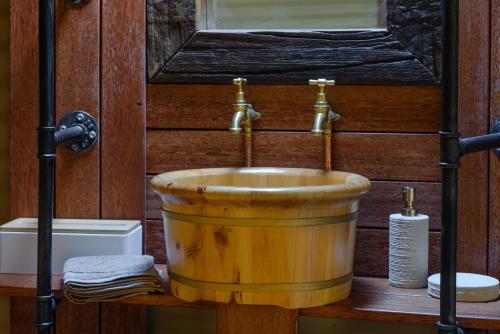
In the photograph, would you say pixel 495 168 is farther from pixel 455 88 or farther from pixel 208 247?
pixel 208 247

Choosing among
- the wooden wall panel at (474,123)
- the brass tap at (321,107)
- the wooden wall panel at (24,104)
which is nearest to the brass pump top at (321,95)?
the brass tap at (321,107)

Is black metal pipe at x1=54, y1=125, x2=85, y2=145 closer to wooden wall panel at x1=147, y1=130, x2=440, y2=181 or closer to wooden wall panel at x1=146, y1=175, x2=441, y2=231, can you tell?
Result: wooden wall panel at x1=147, y1=130, x2=440, y2=181

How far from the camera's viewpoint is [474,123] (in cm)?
138

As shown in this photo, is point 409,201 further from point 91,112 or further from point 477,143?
point 91,112

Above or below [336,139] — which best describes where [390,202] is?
below

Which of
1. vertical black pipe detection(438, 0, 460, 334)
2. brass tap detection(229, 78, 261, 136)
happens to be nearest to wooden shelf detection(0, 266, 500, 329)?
vertical black pipe detection(438, 0, 460, 334)

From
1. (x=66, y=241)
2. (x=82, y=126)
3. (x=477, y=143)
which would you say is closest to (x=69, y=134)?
(x=82, y=126)

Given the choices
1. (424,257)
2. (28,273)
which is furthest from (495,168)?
(28,273)

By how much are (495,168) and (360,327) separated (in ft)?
1.41

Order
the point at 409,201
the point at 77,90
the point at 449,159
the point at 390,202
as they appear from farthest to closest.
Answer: the point at 77,90
the point at 390,202
the point at 409,201
the point at 449,159

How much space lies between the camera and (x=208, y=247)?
114cm

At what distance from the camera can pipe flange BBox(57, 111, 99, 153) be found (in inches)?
59.9

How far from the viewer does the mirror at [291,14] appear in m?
1.47

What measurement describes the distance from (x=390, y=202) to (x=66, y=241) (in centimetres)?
67
